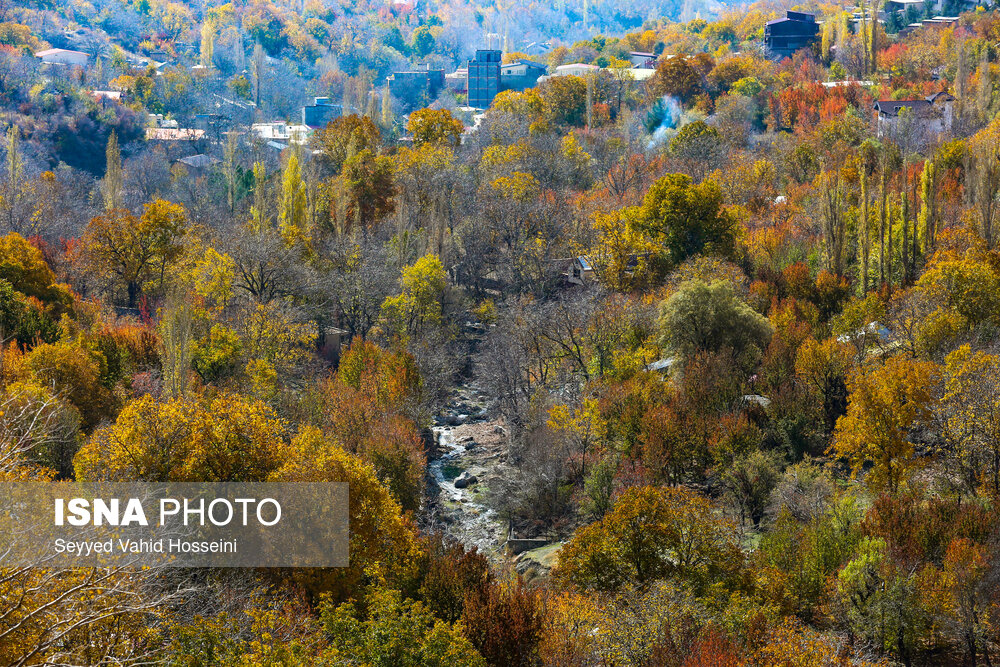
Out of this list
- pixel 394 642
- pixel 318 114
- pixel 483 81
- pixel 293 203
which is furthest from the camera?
Result: pixel 483 81

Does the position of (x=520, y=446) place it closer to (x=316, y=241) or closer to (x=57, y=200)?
(x=316, y=241)

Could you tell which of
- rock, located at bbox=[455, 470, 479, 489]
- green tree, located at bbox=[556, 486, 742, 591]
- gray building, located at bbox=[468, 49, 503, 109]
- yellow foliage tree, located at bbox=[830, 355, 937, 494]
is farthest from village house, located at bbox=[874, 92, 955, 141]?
gray building, located at bbox=[468, 49, 503, 109]

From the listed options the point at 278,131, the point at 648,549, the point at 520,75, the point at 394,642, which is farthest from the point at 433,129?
the point at 394,642

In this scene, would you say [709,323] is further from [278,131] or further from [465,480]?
[278,131]

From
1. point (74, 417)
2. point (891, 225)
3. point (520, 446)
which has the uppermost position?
point (891, 225)

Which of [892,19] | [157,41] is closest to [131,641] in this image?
[892,19]

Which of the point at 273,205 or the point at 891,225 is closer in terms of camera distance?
the point at 891,225
